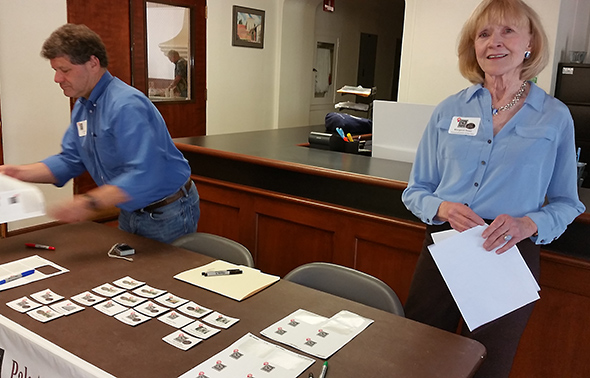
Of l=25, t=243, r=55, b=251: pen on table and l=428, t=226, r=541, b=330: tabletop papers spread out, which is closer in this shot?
l=428, t=226, r=541, b=330: tabletop papers spread out

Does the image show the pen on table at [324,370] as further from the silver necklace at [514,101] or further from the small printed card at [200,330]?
the silver necklace at [514,101]

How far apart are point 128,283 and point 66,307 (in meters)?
0.20

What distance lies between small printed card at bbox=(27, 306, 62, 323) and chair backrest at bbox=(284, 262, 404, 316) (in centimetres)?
74

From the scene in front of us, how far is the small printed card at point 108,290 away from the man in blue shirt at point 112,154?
30 cm

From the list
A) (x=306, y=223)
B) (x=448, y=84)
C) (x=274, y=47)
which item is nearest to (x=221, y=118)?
(x=274, y=47)

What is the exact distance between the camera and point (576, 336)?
205cm

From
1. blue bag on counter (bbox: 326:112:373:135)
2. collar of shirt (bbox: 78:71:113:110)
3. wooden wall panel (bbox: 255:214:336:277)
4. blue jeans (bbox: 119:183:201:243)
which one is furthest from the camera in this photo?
blue bag on counter (bbox: 326:112:373:135)

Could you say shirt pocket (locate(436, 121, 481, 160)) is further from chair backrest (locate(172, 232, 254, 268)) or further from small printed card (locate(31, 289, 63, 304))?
small printed card (locate(31, 289, 63, 304))

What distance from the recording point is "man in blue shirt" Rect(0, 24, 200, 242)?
188cm

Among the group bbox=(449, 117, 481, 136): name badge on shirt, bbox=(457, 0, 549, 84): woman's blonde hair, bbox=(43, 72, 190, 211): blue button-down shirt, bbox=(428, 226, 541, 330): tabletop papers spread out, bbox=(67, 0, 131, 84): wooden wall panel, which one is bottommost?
bbox=(428, 226, 541, 330): tabletop papers spread out

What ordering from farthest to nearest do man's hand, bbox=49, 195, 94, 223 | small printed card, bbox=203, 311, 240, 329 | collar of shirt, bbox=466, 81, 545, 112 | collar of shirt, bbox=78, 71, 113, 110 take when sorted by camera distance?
1. collar of shirt, bbox=78, 71, 113, 110
2. man's hand, bbox=49, 195, 94, 223
3. collar of shirt, bbox=466, 81, 545, 112
4. small printed card, bbox=203, 311, 240, 329

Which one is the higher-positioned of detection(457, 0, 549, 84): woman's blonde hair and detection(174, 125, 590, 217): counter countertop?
detection(457, 0, 549, 84): woman's blonde hair

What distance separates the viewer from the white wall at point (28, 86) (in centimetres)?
407

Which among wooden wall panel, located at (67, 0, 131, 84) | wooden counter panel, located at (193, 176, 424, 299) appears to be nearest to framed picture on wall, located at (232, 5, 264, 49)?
wooden wall panel, located at (67, 0, 131, 84)
